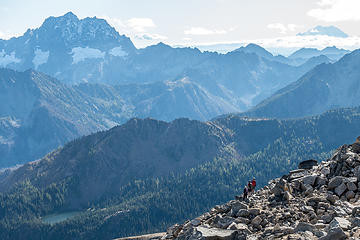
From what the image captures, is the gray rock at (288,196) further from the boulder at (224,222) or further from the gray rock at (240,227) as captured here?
the gray rock at (240,227)

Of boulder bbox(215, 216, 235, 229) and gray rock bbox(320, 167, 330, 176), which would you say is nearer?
boulder bbox(215, 216, 235, 229)

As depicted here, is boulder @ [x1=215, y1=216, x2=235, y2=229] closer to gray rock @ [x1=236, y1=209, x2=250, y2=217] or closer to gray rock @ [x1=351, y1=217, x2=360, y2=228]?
gray rock @ [x1=236, y1=209, x2=250, y2=217]

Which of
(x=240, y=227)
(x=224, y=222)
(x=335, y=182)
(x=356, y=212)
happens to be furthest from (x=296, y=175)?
(x=240, y=227)

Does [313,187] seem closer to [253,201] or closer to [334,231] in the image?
[253,201]

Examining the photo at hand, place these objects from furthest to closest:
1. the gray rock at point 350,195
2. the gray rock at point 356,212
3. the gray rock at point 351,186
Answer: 1. the gray rock at point 351,186
2. the gray rock at point 350,195
3. the gray rock at point 356,212

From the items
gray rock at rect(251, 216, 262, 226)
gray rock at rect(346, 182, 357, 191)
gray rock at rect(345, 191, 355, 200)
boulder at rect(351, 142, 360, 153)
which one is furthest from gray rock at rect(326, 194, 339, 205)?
boulder at rect(351, 142, 360, 153)

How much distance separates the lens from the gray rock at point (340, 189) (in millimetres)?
46981

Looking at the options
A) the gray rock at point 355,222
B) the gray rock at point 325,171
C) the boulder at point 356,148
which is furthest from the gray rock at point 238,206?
the boulder at point 356,148

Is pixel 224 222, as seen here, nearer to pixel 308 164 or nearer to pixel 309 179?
pixel 309 179

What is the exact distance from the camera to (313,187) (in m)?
50.7

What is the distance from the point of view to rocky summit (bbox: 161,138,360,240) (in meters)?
37.5

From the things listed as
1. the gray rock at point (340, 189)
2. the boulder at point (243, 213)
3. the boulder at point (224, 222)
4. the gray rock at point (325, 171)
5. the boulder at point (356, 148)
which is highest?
the boulder at point (356, 148)

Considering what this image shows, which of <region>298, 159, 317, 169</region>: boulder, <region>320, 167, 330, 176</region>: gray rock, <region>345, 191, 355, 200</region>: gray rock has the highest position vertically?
<region>320, 167, 330, 176</region>: gray rock

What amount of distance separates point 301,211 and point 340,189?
6751 mm
